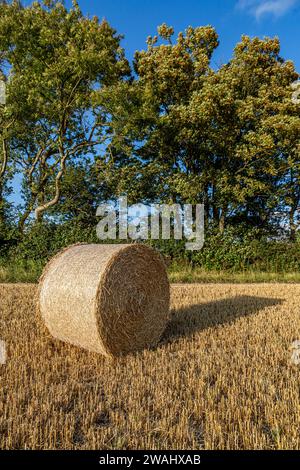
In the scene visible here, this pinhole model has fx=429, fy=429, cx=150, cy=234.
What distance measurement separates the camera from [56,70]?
16.7 meters

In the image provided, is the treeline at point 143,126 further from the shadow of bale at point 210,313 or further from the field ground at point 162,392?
the field ground at point 162,392

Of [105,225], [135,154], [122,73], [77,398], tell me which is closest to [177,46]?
[122,73]

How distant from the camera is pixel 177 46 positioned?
65.6ft

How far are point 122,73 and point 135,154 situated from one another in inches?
154

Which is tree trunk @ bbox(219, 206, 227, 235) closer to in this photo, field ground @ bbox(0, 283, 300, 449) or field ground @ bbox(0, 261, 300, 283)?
field ground @ bbox(0, 261, 300, 283)

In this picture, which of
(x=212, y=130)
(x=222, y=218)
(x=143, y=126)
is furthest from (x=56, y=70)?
(x=222, y=218)

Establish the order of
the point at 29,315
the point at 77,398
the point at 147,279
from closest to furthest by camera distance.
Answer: the point at 77,398 → the point at 147,279 → the point at 29,315

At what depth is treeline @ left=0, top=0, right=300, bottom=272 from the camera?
675 inches

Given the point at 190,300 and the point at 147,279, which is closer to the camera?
the point at 147,279

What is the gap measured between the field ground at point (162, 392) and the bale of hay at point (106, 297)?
11.0 inches

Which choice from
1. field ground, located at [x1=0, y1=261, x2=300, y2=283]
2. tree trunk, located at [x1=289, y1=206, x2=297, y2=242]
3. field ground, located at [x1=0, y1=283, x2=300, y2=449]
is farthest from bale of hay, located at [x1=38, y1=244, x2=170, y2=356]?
tree trunk, located at [x1=289, y1=206, x2=297, y2=242]

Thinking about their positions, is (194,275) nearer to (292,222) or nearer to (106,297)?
(292,222)
